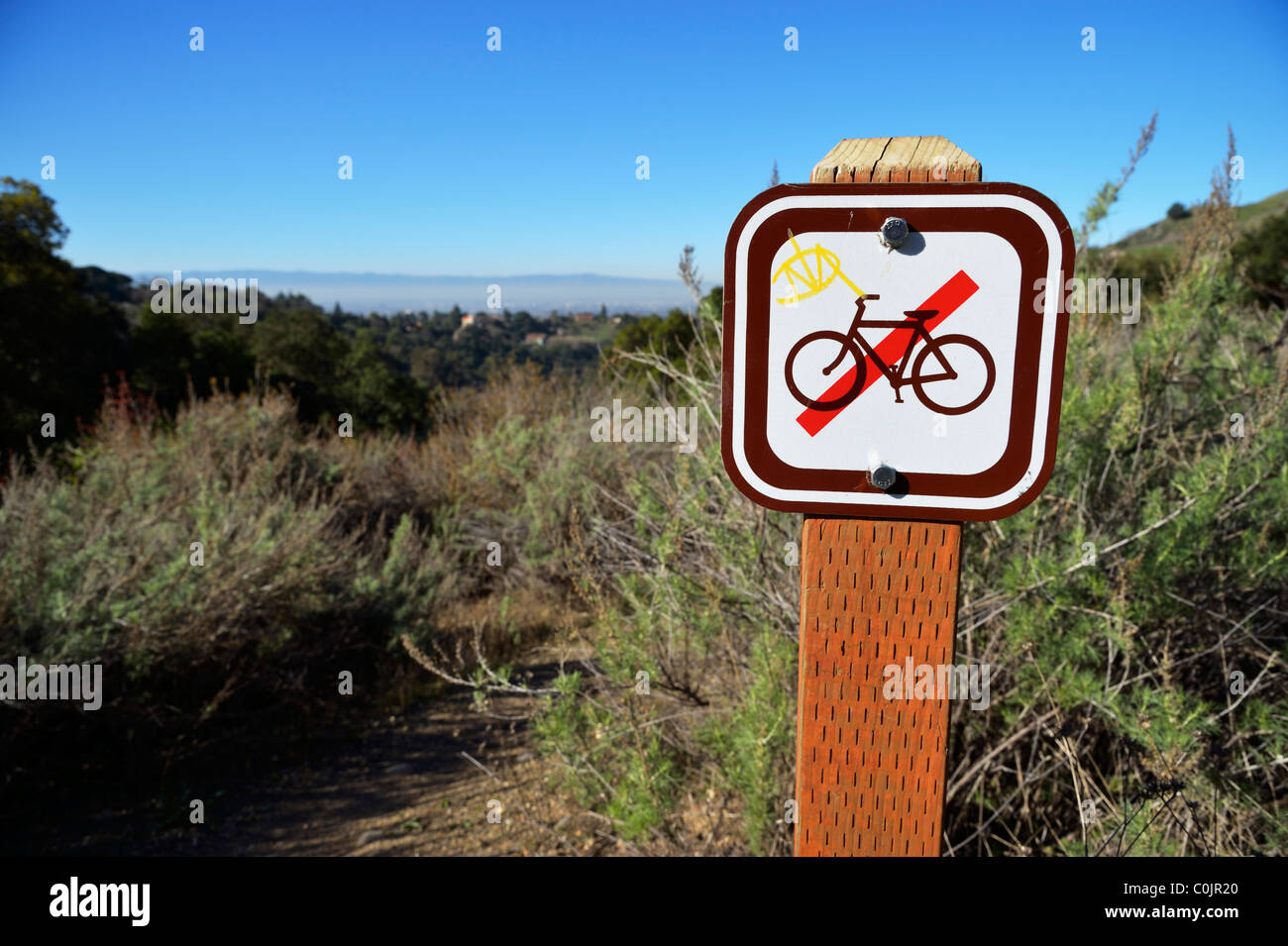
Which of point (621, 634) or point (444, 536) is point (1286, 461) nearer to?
point (621, 634)

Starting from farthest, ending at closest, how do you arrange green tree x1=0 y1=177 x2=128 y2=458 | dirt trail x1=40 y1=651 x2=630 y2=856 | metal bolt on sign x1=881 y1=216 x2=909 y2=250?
green tree x1=0 y1=177 x2=128 y2=458, dirt trail x1=40 y1=651 x2=630 y2=856, metal bolt on sign x1=881 y1=216 x2=909 y2=250

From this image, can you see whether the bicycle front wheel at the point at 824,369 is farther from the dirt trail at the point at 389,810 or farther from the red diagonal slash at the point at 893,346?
the dirt trail at the point at 389,810

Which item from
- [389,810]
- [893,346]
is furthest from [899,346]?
[389,810]

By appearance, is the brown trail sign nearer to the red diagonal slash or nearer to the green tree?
the red diagonal slash

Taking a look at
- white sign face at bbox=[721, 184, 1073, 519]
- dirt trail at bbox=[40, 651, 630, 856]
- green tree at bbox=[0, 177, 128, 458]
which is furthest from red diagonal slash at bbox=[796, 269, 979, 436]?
green tree at bbox=[0, 177, 128, 458]

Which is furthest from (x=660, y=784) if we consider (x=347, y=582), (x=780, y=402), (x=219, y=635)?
(x=347, y=582)

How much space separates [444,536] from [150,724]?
3.81 m

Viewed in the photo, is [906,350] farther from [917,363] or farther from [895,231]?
[895,231]

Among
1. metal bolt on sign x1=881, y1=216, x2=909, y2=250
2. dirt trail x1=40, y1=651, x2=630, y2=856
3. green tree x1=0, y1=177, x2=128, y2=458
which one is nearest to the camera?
metal bolt on sign x1=881, y1=216, x2=909, y2=250

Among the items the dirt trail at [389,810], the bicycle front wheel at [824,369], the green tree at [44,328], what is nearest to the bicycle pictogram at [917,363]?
the bicycle front wheel at [824,369]

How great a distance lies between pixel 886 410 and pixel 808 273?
23cm

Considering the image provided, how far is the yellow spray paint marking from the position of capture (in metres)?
1.06

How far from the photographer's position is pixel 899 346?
1064 millimetres

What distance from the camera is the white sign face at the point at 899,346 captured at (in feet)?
3.38
